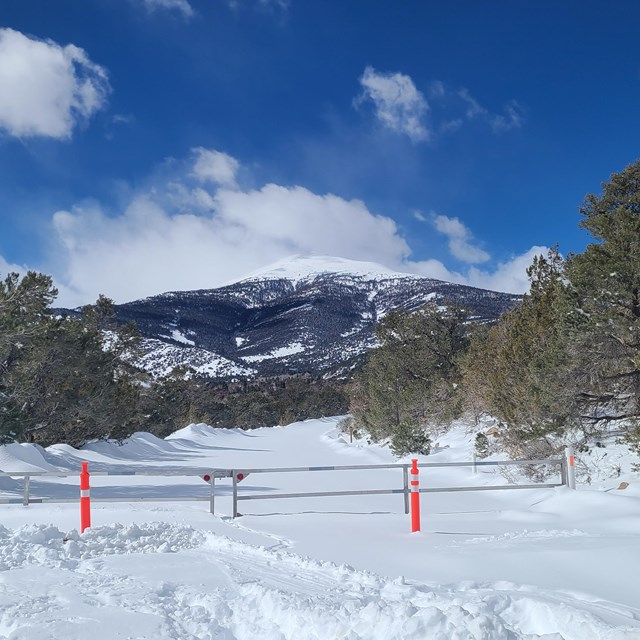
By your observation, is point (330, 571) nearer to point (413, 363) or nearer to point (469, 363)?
point (469, 363)

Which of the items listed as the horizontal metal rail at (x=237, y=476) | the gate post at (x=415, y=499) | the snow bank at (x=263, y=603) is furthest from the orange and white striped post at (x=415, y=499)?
the snow bank at (x=263, y=603)

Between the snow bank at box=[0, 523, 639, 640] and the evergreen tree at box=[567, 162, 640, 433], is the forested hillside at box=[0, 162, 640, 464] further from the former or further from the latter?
the snow bank at box=[0, 523, 639, 640]

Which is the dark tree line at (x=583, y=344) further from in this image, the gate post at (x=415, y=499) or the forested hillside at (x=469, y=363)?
the gate post at (x=415, y=499)

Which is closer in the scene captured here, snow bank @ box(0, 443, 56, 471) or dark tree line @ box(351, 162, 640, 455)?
dark tree line @ box(351, 162, 640, 455)

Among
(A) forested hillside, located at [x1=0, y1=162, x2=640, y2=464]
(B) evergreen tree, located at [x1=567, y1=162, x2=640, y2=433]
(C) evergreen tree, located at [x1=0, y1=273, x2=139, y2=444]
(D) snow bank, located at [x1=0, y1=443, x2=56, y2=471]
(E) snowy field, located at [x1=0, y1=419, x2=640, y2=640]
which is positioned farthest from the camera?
(C) evergreen tree, located at [x1=0, y1=273, x2=139, y2=444]

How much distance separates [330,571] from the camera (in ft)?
20.7

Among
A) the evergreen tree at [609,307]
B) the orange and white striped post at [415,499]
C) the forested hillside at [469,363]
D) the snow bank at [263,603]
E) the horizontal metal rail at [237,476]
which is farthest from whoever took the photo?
the forested hillside at [469,363]

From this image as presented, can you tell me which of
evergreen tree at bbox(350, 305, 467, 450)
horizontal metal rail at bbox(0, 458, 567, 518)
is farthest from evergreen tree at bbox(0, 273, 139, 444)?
evergreen tree at bbox(350, 305, 467, 450)

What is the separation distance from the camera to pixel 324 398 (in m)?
101

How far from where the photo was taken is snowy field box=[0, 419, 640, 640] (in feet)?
14.7

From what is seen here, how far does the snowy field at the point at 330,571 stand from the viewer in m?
4.48

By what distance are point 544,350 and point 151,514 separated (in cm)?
970

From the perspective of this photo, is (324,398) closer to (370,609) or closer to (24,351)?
(24,351)

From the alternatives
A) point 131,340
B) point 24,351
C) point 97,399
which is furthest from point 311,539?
point 131,340
